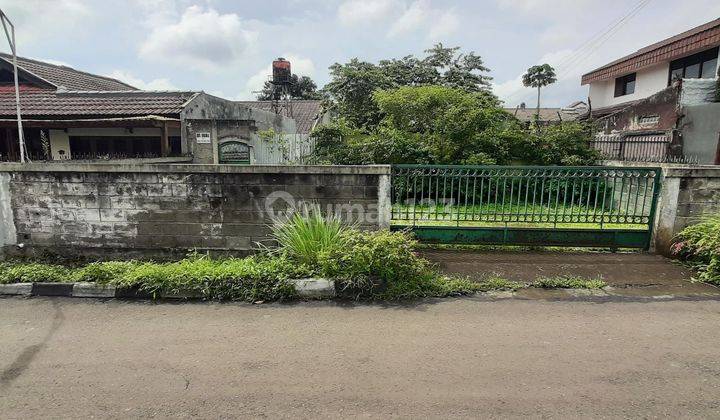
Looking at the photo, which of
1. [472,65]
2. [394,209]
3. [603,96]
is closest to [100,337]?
[394,209]

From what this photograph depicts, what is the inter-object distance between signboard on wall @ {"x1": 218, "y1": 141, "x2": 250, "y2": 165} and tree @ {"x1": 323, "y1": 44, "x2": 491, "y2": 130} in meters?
6.24

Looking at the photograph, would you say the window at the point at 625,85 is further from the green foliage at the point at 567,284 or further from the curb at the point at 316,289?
the curb at the point at 316,289

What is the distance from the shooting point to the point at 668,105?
39.0ft

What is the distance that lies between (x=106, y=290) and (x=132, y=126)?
1109cm

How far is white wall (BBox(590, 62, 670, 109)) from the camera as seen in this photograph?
1881cm

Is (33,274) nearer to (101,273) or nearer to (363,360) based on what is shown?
(101,273)

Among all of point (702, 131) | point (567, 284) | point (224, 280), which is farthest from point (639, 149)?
point (224, 280)

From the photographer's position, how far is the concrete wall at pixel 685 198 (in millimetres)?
5742

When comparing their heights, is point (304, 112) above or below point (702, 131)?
above

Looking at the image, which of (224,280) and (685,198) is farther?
(685,198)

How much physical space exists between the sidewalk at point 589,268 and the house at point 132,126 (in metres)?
8.02

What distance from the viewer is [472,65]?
22.1m

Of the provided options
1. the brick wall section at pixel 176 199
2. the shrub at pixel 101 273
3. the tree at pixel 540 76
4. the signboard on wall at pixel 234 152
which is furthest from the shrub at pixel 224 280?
the tree at pixel 540 76

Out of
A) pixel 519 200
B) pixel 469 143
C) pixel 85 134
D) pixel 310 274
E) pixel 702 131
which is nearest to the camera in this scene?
pixel 310 274
